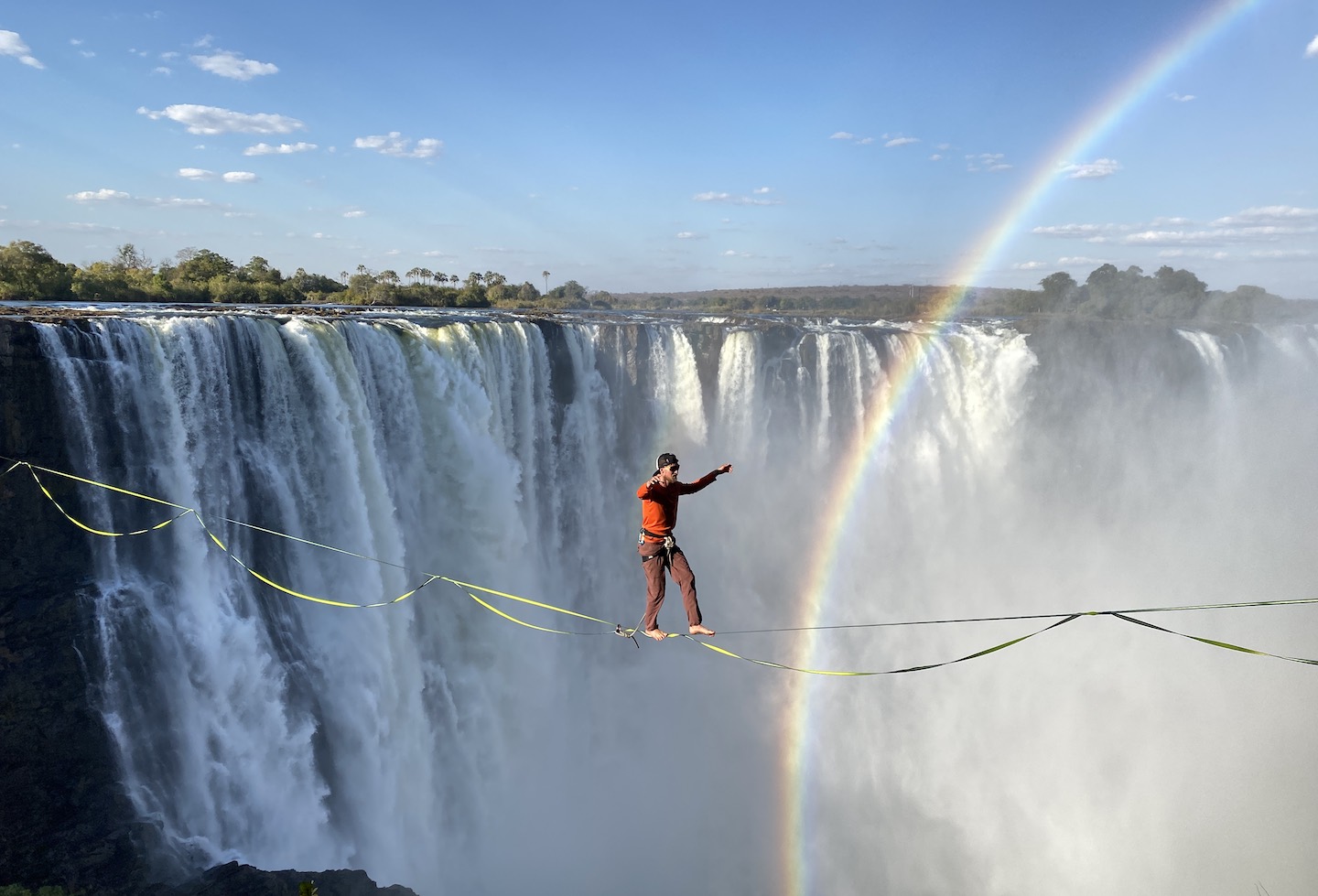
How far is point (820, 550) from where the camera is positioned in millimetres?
21969

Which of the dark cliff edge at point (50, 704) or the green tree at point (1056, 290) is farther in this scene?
the green tree at point (1056, 290)

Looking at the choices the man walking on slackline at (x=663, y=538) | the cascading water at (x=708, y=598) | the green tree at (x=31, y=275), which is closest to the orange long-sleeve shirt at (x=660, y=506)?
the man walking on slackline at (x=663, y=538)

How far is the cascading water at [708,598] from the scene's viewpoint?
→ 418 inches

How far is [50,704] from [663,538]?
765cm

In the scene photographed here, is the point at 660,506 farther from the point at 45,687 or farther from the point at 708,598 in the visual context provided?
the point at 708,598

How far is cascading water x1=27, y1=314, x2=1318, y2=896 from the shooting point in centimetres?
1062

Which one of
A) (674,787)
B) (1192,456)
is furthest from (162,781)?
(1192,456)

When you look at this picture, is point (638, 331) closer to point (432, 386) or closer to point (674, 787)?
point (432, 386)

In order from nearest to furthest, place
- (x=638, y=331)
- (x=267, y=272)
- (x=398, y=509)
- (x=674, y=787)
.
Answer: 1. (x=398, y=509)
2. (x=674, y=787)
3. (x=638, y=331)
4. (x=267, y=272)

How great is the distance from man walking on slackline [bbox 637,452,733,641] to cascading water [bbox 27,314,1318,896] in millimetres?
6790

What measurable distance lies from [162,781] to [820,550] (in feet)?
51.7

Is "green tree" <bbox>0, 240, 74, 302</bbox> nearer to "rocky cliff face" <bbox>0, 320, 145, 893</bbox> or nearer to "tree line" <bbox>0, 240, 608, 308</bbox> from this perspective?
"tree line" <bbox>0, 240, 608, 308</bbox>

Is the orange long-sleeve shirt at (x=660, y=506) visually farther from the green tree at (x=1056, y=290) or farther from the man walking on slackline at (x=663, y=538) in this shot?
the green tree at (x=1056, y=290)

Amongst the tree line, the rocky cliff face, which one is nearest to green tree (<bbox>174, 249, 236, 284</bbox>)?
the tree line
